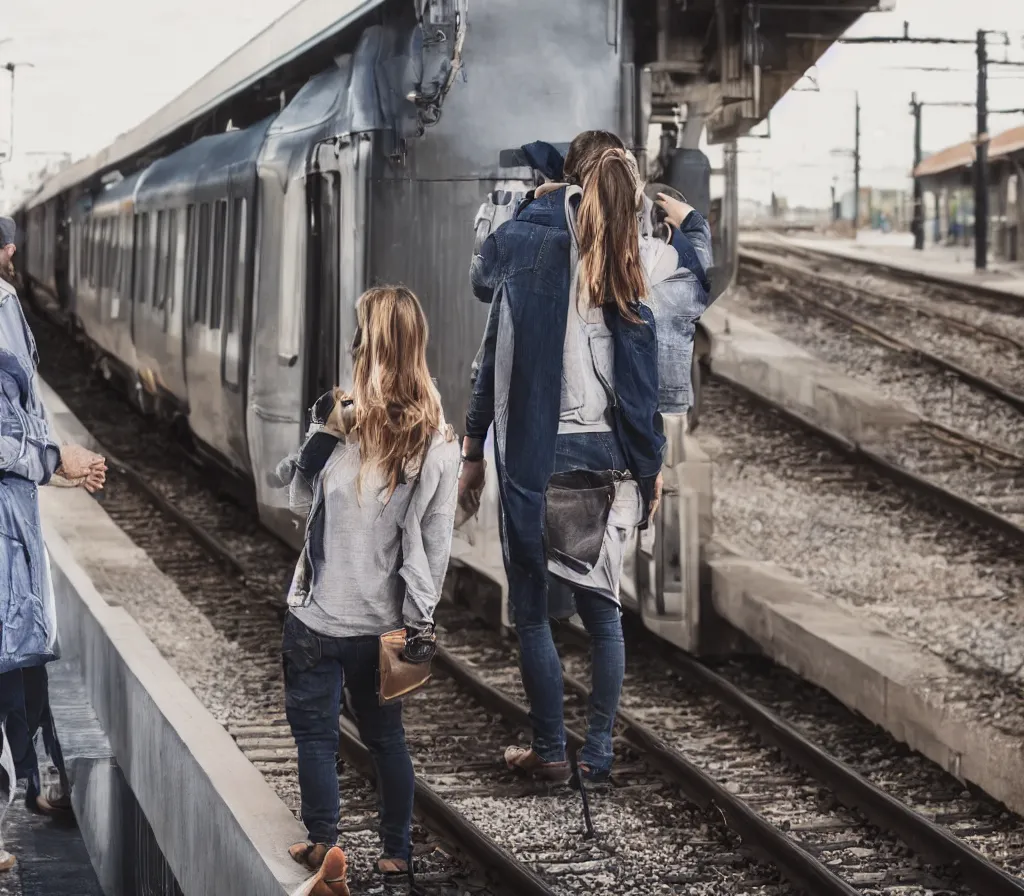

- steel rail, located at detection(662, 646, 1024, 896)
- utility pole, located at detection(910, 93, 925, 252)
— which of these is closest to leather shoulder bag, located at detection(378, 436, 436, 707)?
steel rail, located at detection(662, 646, 1024, 896)

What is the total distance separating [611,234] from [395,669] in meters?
1.41

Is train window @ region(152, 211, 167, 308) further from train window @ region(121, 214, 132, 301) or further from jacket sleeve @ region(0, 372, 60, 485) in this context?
jacket sleeve @ region(0, 372, 60, 485)

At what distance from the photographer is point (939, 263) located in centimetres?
3678

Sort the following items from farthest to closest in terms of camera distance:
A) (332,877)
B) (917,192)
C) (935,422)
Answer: (917,192)
(935,422)
(332,877)

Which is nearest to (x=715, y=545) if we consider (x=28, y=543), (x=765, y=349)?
(x=28, y=543)

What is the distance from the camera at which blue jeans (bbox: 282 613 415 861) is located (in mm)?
4281

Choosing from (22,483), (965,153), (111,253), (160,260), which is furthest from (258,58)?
(965,153)

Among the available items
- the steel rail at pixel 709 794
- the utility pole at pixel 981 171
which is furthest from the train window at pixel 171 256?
the utility pole at pixel 981 171

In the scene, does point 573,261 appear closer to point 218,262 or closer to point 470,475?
point 470,475

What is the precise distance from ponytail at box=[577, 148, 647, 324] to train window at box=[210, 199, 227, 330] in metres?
6.13

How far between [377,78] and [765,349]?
35.9 ft

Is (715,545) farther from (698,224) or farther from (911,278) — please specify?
(911,278)

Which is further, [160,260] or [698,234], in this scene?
[160,260]

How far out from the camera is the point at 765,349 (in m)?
18.3
